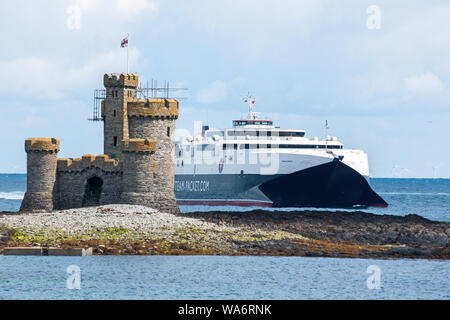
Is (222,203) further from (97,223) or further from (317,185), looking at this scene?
(97,223)

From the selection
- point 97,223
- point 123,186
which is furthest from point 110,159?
point 97,223

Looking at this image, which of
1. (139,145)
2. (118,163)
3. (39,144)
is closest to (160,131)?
(139,145)

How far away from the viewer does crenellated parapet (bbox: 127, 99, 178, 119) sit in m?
53.4

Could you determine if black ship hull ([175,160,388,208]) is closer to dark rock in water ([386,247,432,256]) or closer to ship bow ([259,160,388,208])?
ship bow ([259,160,388,208])

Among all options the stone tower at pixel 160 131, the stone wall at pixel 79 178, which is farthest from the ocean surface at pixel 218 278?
the stone wall at pixel 79 178

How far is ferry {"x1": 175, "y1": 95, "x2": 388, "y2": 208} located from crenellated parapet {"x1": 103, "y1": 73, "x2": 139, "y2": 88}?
70.2 feet

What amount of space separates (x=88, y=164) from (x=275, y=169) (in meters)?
24.2

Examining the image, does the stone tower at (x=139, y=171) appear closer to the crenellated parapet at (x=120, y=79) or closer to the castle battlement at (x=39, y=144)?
the castle battlement at (x=39, y=144)

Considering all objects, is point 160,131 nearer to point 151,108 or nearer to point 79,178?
point 151,108

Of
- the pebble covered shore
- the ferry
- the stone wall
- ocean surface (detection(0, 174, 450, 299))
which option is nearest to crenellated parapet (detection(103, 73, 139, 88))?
the stone wall

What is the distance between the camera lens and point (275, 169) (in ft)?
250

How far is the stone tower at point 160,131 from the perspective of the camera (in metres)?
52.8
